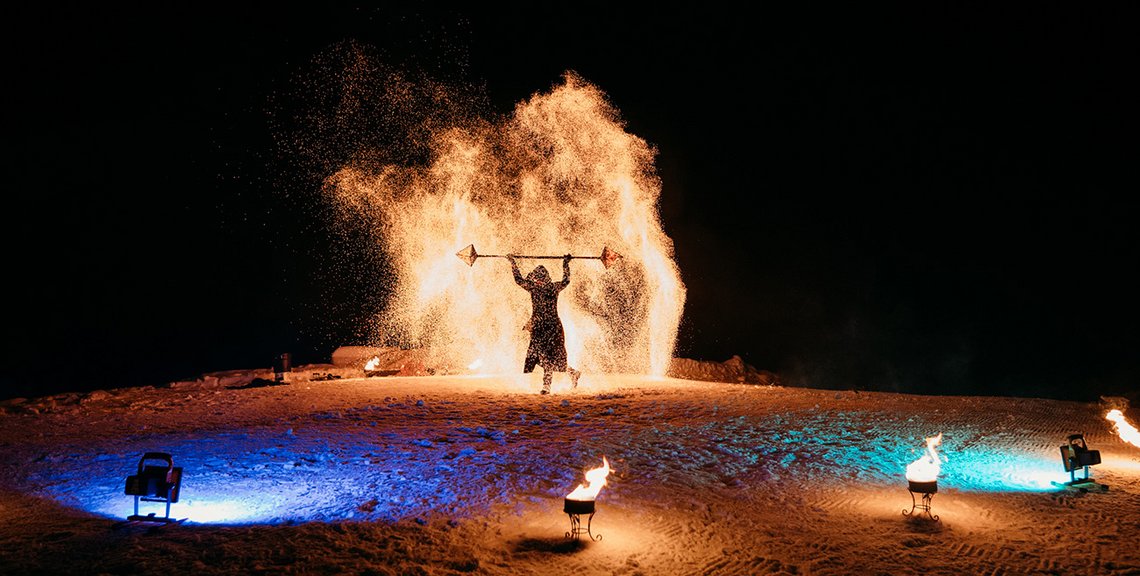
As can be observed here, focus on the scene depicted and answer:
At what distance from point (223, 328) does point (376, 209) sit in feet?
56.9

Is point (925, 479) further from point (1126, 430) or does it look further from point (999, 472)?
point (1126, 430)

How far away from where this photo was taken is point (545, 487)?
26.0 feet

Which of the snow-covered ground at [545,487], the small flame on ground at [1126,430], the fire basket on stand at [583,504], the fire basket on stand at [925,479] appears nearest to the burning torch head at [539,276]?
the snow-covered ground at [545,487]

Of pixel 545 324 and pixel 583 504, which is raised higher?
pixel 545 324

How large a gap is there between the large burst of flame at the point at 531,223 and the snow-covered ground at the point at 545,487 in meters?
7.77

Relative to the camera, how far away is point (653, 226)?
2145cm

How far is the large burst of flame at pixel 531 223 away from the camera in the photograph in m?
21.2

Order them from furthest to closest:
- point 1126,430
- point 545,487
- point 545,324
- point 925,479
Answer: point 545,324 → point 1126,430 → point 545,487 → point 925,479

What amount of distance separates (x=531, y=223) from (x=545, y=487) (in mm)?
14753

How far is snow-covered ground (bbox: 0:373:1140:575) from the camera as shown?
5641mm

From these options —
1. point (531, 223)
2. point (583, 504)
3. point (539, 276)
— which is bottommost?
point (583, 504)

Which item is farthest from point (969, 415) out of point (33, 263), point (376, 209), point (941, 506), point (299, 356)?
point (33, 263)

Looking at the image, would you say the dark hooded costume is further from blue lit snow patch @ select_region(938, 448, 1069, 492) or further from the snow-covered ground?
blue lit snow patch @ select_region(938, 448, 1069, 492)

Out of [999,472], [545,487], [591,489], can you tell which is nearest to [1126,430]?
[999,472]
